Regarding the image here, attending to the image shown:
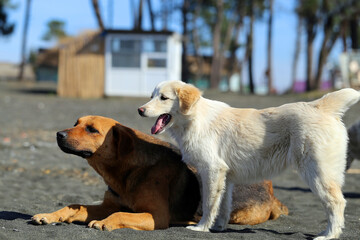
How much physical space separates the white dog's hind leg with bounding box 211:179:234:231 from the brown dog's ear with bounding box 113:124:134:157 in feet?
3.72

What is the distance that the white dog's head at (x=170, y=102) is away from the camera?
5414mm

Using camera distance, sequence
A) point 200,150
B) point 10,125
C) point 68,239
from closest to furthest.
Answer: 1. point 68,239
2. point 200,150
3. point 10,125

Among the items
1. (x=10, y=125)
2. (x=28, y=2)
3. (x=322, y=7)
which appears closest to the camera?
(x=10, y=125)

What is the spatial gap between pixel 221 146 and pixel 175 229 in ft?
3.22

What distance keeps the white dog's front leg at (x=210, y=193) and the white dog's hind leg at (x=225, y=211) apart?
25 centimetres

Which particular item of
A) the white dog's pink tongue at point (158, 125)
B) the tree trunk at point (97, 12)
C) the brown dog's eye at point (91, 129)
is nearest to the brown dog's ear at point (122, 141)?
the brown dog's eye at point (91, 129)

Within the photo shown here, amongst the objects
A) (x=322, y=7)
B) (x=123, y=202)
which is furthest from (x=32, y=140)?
(x=322, y=7)

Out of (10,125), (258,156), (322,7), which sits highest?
(322,7)

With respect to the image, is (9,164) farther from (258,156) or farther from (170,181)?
(258,156)

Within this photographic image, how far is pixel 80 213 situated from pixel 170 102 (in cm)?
153

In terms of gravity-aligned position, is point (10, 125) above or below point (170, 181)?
below

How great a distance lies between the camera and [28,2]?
191 ft

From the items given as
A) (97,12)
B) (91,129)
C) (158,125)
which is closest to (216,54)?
(97,12)

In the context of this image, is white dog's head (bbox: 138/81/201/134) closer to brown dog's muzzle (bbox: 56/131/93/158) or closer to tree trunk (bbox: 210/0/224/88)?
brown dog's muzzle (bbox: 56/131/93/158)
